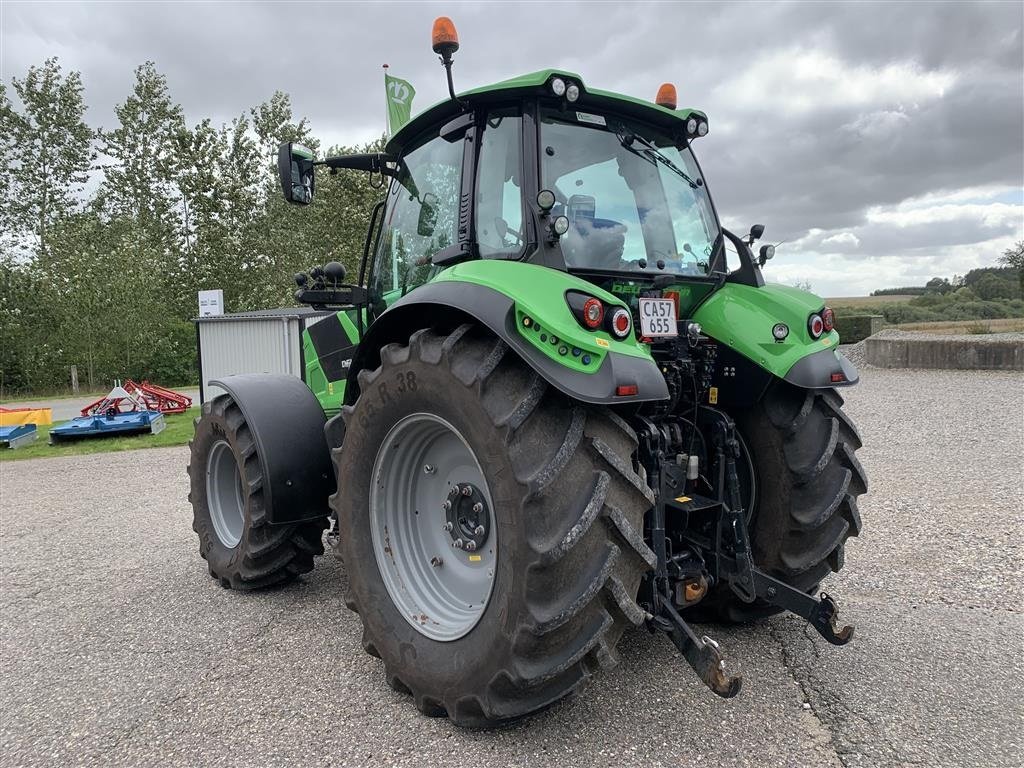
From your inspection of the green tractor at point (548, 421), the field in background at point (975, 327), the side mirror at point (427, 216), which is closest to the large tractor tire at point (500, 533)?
the green tractor at point (548, 421)

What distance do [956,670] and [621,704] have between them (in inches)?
59.3

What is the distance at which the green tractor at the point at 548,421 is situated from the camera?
2189mm

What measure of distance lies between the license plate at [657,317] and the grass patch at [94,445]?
971 centimetres

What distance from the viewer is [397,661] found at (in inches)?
105

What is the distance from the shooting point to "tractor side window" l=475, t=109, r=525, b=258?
281 centimetres

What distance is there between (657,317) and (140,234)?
1044 inches

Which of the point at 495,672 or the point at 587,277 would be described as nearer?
the point at 495,672

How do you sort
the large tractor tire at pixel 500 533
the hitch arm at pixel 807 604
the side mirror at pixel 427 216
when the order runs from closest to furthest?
→ the large tractor tire at pixel 500 533 < the hitch arm at pixel 807 604 < the side mirror at pixel 427 216

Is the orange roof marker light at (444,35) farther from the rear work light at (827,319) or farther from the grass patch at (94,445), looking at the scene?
the grass patch at (94,445)

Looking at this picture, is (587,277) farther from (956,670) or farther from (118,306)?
(118,306)

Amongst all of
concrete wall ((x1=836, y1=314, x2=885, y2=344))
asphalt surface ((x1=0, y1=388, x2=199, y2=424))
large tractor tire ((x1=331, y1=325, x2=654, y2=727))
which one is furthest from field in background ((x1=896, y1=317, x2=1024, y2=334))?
asphalt surface ((x1=0, y1=388, x2=199, y2=424))

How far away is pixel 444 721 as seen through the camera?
8.32 feet

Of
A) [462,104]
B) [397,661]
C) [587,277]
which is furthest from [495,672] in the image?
[462,104]

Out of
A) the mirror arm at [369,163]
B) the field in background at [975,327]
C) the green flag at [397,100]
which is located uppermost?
the green flag at [397,100]
